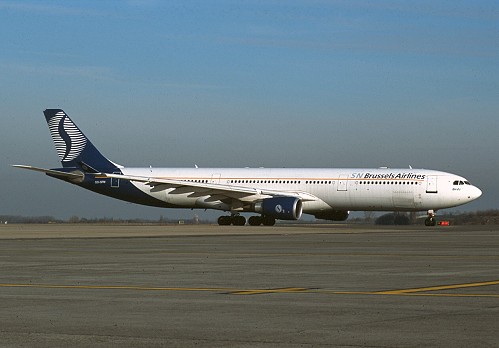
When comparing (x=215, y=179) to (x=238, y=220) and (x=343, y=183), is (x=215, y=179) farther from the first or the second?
(x=343, y=183)

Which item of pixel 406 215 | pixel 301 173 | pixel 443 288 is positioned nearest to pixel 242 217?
pixel 301 173

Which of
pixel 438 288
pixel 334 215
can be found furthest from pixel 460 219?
pixel 438 288

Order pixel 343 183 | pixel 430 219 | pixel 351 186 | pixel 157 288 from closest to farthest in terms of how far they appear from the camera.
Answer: pixel 157 288
pixel 351 186
pixel 343 183
pixel 430 219

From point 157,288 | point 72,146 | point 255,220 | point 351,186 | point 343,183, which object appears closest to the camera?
point 157,288

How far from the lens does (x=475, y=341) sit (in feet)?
36.0

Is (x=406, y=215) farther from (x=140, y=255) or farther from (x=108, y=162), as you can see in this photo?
(x=140, y=255)

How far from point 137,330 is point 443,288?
7048 mm

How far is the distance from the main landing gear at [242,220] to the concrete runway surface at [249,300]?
42959 mm

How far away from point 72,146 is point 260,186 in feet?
49.6

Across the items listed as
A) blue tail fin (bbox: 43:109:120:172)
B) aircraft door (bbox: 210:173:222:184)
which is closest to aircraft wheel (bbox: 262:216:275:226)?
aircraft door (bbox: 210:173:222:184)

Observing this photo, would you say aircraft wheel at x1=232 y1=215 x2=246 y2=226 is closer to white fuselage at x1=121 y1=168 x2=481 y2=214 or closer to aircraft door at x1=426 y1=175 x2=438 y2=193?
white fuselage at x1=121 y1=168 x2=481 y2=214

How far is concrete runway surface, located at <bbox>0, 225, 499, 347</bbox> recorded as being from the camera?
11.4 m

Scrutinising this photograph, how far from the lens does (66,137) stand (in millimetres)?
77000

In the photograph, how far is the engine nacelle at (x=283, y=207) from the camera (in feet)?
217
